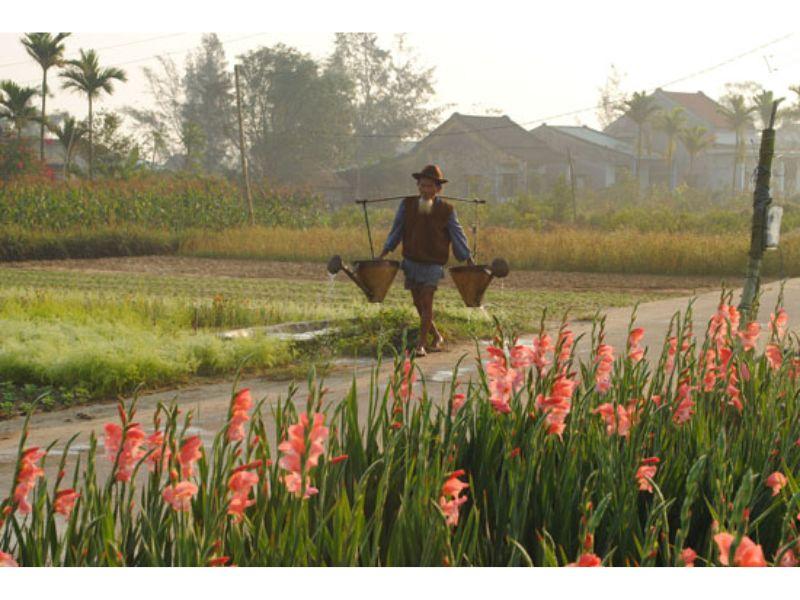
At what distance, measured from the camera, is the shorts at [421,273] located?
427 inches

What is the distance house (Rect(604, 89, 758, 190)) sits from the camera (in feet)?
237

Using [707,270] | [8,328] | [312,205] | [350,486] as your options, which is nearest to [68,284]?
[8,328]

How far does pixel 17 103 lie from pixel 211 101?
32.3 metres

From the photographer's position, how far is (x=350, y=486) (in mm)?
3992

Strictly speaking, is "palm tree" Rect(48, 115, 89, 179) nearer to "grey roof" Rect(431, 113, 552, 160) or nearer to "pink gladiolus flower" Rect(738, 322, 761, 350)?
"grey roof" Rect(431, 113, 552, 160)

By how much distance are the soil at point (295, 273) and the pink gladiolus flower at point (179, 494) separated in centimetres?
1782

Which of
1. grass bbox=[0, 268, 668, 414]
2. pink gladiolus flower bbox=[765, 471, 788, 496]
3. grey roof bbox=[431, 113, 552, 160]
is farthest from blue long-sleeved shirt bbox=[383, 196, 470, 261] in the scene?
grey roof bbox=[431, 113, 552, 160]

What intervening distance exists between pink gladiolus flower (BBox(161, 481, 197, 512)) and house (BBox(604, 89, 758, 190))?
68.7 m

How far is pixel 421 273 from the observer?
35.6ft

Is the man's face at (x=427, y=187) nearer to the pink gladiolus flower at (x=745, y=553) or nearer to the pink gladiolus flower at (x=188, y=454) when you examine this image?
the pink gladiolus flower at (x=188, y=454)

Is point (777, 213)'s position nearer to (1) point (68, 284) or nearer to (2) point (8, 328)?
(2) point (8, 328)

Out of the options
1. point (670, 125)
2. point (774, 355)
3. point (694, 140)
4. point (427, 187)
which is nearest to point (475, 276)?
point (427, 187)

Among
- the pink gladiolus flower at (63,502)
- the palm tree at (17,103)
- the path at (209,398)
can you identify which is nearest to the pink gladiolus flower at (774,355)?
the path at (209,398)

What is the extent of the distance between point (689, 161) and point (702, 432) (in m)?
73.6
